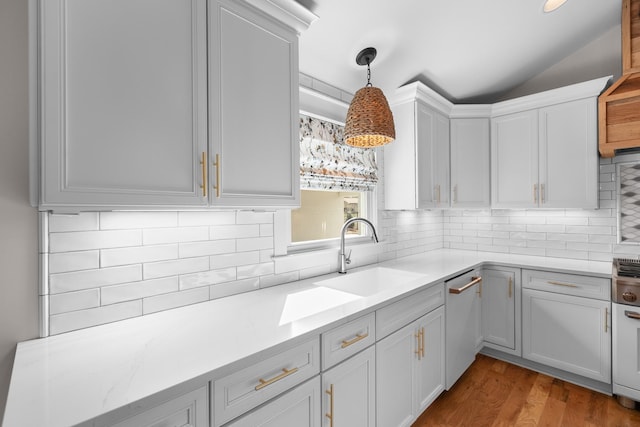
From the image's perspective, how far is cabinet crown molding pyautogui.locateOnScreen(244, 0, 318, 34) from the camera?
136cm

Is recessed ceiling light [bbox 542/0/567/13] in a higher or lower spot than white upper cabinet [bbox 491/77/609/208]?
higher

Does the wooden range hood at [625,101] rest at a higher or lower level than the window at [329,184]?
higher

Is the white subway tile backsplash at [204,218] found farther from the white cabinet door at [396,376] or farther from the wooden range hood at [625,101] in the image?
the wooden range hood at [625,101]

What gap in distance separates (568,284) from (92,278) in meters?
3.05

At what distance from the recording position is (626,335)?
205 cm

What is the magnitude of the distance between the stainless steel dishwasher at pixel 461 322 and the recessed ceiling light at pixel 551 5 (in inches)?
78.7

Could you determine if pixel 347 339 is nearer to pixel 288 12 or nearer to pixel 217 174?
pixel 217 174

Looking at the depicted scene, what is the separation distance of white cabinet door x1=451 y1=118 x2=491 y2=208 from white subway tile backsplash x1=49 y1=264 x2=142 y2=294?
268cm

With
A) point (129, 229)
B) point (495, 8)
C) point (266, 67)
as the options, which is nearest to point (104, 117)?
point (129, 229)

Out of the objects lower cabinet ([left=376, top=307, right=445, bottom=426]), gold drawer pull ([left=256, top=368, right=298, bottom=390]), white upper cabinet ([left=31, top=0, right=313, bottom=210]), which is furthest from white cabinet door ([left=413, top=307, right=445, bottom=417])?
white upper cabinet ([left=31, top=0, right=313, bottom=210])

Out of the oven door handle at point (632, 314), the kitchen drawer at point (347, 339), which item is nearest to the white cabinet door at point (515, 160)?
the oven door handle at point (632, 314)

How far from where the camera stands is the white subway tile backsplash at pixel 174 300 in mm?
1327

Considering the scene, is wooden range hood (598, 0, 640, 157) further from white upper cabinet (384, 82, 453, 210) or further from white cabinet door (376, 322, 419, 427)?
white cabinet door (376, 322, 419, 427)

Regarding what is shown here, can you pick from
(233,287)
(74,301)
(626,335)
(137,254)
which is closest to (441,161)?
(626,335)
